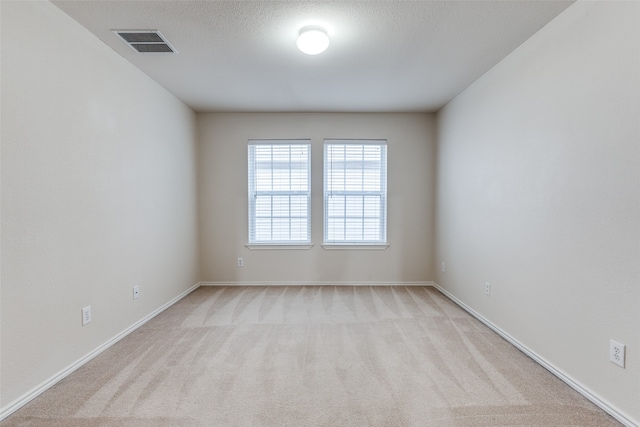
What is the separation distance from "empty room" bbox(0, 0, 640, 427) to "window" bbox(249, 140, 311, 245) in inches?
28.3

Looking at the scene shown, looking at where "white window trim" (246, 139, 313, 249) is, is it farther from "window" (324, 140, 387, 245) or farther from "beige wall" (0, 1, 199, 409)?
"beige wall" (0, 1, 199, 409)

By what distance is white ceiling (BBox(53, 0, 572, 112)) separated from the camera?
1957mm

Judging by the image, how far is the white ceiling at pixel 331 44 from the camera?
1957 millimetres

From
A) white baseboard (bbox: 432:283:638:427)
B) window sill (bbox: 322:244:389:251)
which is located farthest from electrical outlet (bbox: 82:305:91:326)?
white baseboard (bbox: 432:283:638:427)

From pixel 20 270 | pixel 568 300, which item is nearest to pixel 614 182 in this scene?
pixel 568 300

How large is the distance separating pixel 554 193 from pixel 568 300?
733 millimetres

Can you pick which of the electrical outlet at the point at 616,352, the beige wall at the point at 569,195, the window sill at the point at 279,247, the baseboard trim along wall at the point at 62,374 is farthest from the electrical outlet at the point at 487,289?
the baseboard trim along wall at the point at 62,374

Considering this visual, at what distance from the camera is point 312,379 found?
194cm

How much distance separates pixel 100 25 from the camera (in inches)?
83.9

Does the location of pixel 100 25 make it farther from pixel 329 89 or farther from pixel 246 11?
pixel 329 89

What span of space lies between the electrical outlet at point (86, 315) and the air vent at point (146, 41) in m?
2.12

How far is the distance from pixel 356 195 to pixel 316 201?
0.60 metres

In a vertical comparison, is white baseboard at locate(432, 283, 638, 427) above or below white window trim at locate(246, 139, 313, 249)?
below

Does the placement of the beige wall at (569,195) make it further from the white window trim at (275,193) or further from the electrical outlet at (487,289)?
the white window trim at (275,193)
